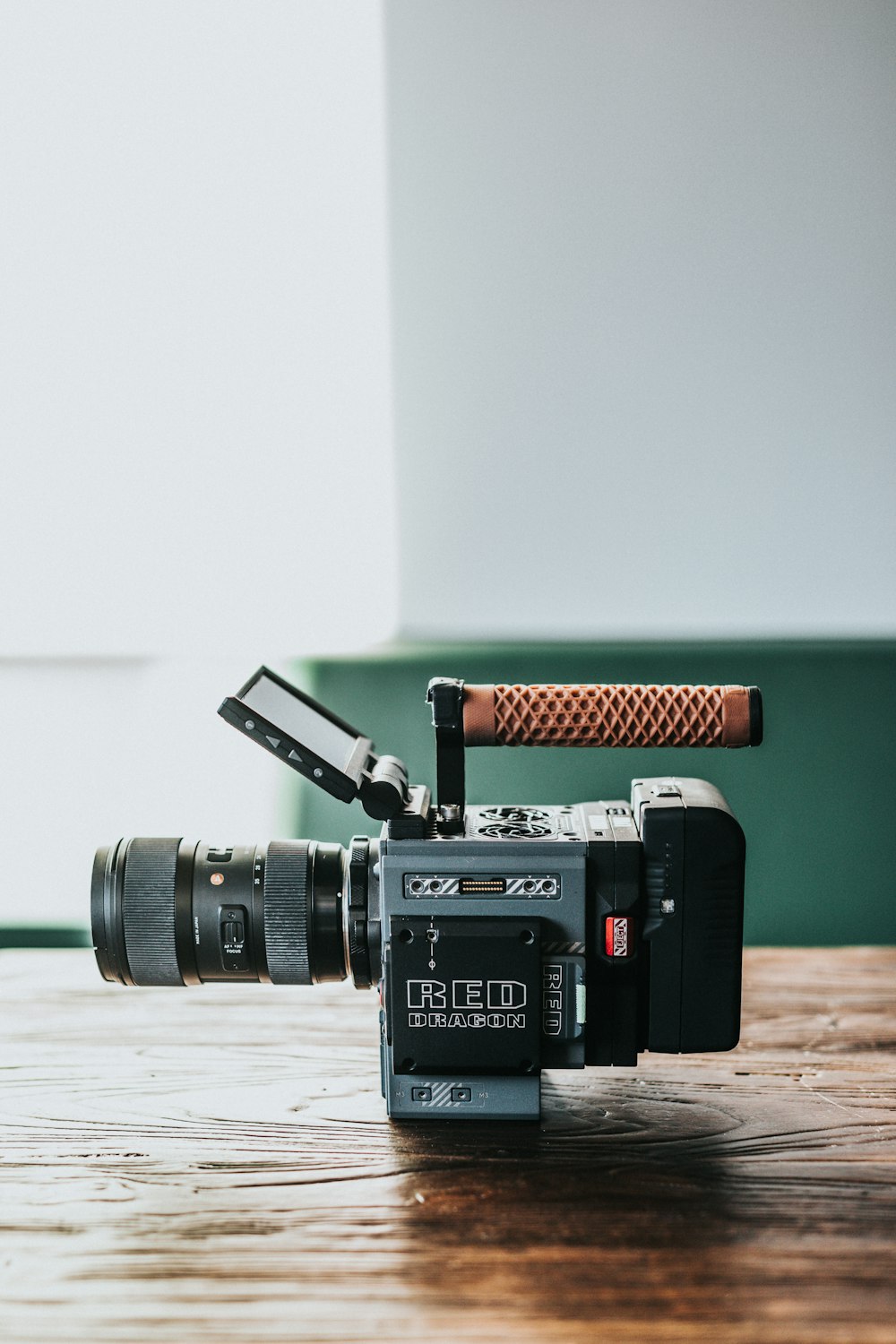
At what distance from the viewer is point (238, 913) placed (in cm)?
89

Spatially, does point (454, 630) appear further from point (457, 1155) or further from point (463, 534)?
point (457, 1155)

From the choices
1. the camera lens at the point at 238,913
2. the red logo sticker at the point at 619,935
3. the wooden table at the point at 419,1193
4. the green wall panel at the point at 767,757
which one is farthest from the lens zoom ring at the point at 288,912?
the green wall panel at the point at 767,757

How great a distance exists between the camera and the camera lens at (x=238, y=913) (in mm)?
879

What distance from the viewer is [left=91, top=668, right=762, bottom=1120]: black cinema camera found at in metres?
0.81

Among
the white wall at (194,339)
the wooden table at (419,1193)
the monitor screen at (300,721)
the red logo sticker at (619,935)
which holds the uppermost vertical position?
the white wall at (194,339)

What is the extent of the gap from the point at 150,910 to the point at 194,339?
77cm

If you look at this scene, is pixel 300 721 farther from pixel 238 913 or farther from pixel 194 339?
pixel 194 339

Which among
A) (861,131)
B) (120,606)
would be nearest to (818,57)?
(861,131)

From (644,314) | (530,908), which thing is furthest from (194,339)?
(530,908)

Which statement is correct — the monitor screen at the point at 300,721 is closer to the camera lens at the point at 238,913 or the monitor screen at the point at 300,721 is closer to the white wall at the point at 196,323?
the camera lens at the point at 238,913

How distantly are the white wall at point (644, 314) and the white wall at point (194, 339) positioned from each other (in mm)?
65

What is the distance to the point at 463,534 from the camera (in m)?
1.32

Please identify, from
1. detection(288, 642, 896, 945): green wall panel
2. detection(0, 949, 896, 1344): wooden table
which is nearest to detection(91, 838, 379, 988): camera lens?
detection(0, 949, 896, 1344): wooden table

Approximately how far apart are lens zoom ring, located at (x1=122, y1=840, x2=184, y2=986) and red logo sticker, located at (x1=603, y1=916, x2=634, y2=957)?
365 mm
